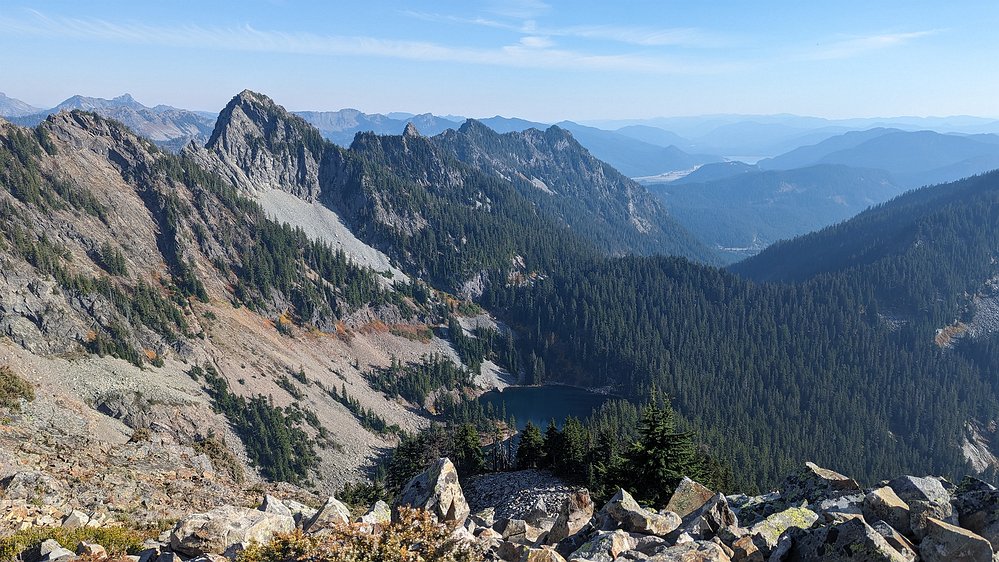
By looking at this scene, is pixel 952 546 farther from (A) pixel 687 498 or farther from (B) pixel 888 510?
(A) pixel 687 498

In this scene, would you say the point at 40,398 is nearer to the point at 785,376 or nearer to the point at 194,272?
the point at 194,272

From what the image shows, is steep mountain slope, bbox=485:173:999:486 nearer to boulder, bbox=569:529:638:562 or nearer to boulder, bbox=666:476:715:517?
boulder, bbox=666:476:715:517

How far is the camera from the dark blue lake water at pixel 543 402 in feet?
510

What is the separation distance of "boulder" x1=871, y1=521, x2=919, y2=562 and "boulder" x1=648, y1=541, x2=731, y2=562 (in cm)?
453

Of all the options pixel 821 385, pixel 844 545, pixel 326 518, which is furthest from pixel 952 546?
pixel 821 385

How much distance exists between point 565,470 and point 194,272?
4782 inches

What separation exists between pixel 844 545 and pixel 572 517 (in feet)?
49.0

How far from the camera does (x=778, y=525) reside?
19.3 m

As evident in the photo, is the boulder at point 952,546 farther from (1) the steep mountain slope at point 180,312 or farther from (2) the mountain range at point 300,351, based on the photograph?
(2) the mountain range at point 300,351

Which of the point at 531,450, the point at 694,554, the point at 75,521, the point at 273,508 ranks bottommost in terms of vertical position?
the point at 531,450

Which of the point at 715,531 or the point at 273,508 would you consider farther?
the point at 273,508

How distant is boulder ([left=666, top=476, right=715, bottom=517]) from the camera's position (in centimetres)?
2775

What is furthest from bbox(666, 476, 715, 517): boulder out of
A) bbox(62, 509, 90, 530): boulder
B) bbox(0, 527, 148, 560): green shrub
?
bbox(62, 509, 90, 530): boulder

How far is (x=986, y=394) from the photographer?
173m
